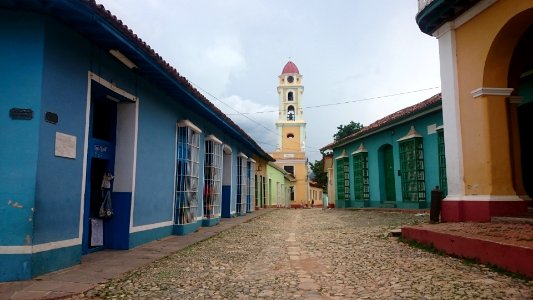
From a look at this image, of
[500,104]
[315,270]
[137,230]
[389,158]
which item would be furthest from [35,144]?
[389,158]

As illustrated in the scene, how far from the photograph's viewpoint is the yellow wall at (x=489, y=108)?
257 inches

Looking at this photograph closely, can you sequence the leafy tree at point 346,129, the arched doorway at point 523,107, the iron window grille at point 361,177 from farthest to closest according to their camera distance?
the leafy tree at point 346,129 → the iron window grille at point 361,177 → the arched doorway at point 523,107

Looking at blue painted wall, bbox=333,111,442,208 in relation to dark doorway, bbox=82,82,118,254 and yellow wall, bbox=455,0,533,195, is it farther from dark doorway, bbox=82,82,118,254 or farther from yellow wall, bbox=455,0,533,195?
dark doorway, bbox=82,82,118,254

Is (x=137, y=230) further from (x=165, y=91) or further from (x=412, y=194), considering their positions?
(x=412, y=194)

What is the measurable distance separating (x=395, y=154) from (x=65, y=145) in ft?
39.7

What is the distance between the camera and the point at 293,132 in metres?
41.8

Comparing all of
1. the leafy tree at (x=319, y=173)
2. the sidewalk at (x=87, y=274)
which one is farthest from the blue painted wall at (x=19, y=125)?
the leafy tree at (x=319, y=173)

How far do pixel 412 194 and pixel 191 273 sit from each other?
33.9ft

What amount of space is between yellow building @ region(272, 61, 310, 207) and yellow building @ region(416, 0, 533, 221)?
3128 centimetres

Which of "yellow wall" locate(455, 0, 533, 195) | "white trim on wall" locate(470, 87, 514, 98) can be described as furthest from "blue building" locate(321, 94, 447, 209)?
"white trim on wall" locate(470, 87, 514, 98)

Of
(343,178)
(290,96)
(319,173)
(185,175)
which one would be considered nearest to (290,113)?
(290,96)

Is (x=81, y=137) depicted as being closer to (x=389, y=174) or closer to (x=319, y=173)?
(x=389, y=174)

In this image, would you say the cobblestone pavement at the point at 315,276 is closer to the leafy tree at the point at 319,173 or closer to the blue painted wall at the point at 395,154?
the blue painted wall at the point at 395,154

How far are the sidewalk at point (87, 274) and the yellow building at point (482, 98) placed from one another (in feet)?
16.5
